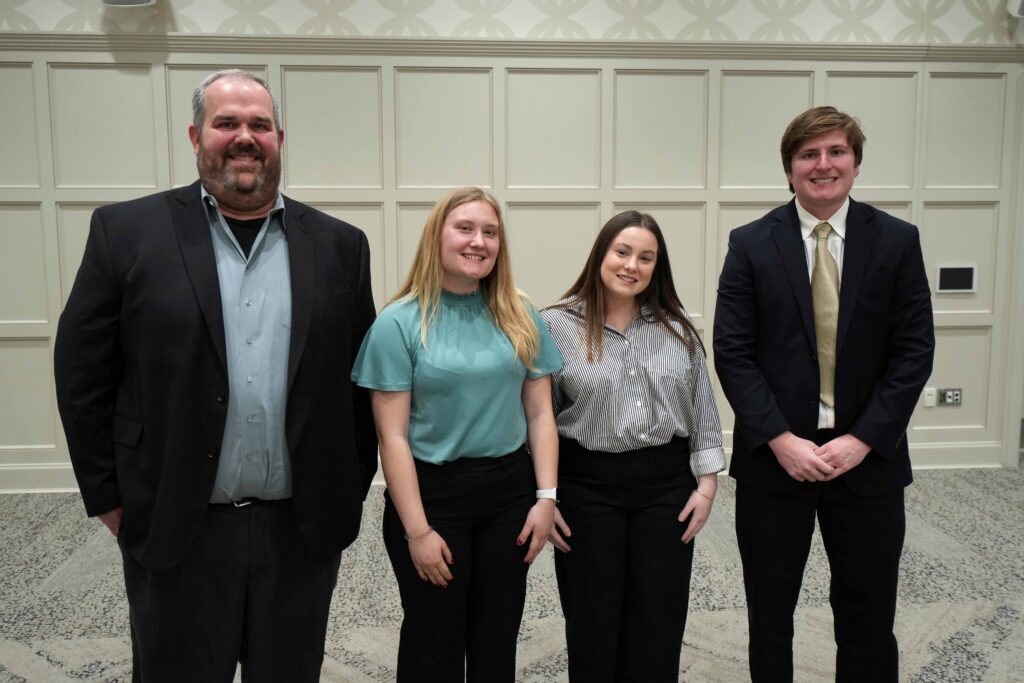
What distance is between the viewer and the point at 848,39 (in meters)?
4.34

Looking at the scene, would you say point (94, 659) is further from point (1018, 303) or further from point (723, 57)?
point (1018, 303)

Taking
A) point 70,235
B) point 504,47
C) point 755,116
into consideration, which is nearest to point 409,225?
point 504,47

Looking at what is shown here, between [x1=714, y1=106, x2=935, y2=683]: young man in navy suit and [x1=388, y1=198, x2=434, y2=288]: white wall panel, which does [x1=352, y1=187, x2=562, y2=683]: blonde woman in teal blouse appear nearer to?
[x1=714, y1=106, x2=935, y2=683]: young man in navy suit

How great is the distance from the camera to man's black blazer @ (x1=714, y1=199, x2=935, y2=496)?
1830 mm

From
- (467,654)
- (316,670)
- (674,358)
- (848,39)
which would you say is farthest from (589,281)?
(848,39)

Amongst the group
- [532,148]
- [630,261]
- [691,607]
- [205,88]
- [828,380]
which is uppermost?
[532,148]

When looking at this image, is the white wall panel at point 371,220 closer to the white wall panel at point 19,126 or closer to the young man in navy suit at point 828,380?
the white wall panel at point 19,126

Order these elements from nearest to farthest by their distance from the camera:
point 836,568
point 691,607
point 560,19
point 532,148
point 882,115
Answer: point 836,568 → point 691,607 → point 560,19 → point 532,148 → point 882,115

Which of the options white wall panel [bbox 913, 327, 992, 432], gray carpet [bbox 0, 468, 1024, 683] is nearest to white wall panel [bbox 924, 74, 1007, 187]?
white wall panel [bbox 913, 327, 992, 432]

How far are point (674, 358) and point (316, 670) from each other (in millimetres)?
1077

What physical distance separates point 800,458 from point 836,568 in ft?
1.14

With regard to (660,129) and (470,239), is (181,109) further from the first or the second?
(470,239)

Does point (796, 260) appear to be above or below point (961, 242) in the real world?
below

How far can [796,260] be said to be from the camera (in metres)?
1.87
